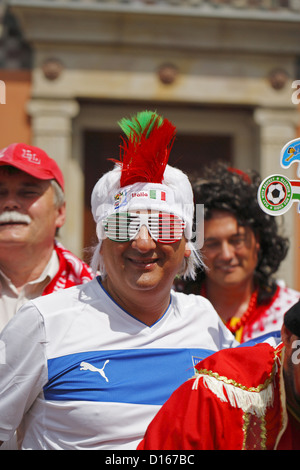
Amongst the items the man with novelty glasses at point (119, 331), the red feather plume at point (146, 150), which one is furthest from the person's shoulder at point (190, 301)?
the red feather plume at point (146, 150)

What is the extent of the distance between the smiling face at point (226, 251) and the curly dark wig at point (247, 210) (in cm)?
5

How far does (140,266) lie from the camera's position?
1.91 m

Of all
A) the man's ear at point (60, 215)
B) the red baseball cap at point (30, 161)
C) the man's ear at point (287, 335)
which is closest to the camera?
the man's ear at point (287, 335)

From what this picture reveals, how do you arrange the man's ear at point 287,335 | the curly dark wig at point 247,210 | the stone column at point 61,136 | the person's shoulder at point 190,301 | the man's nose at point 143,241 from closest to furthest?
1. the man's ear at point 287,335
2. the man's nose at point 143,241
3. the person's shoulder at point 190,301
4. the curly dark wig at point 247,210
5. the stone column at point 61,136

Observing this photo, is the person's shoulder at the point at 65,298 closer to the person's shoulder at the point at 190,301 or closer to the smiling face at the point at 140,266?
the smiling face at the point at 140,266

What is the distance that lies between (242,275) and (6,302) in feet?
3.76

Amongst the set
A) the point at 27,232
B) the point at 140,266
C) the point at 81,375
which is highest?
the point at 27,232

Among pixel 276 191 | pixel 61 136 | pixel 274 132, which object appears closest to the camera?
pixel 276 191

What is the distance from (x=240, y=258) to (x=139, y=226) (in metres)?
1.07

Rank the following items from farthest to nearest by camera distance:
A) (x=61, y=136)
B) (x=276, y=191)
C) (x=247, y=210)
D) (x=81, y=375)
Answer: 1. (x=61, y=136)
2. (x=247, y=210)
3. (x=81, y=375)
4. (x=276, y=191)

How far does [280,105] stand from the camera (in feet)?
19.4

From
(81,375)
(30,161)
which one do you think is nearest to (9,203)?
(30,161)

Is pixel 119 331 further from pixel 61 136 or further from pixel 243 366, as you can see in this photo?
pixel 61 136

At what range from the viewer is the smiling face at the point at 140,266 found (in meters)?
1.91
